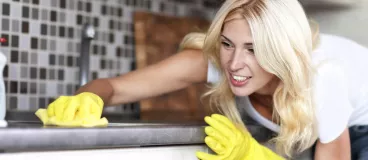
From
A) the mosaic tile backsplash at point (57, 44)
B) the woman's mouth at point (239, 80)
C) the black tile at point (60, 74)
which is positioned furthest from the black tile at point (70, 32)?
the woman's mouth at point (239, 80)

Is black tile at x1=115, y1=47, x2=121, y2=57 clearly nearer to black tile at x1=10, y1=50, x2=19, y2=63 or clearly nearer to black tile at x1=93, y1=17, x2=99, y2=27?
black tile at x1=93, y1=17, x2=99, y2=27

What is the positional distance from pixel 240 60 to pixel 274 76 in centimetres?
14

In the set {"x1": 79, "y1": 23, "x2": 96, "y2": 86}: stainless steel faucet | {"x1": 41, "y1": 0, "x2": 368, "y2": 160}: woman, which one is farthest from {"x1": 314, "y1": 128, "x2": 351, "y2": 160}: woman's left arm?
{"x1": 79, "y1": 23, "x2": 96, "y2": 86}: stainless steel faucet

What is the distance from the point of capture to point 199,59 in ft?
4.60

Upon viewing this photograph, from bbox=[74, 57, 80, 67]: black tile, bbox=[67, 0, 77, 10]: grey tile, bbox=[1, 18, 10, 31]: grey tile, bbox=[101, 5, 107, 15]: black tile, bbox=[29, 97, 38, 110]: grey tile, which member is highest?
bbox=[67, 0, 77, 10]: grey tile

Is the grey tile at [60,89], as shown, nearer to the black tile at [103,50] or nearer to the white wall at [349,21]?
the black tile at [103,50]

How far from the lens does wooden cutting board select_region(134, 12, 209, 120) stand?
2109 mm

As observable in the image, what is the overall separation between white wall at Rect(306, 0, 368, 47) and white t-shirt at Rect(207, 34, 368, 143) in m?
0.61

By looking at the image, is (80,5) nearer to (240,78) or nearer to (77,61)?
(77,61)

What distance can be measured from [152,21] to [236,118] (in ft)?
3.17

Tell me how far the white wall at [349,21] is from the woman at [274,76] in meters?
0.65

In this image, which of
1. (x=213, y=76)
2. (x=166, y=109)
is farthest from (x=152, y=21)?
(x=213, y=76)

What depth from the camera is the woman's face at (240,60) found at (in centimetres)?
117

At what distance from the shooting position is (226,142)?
→ 114cm
